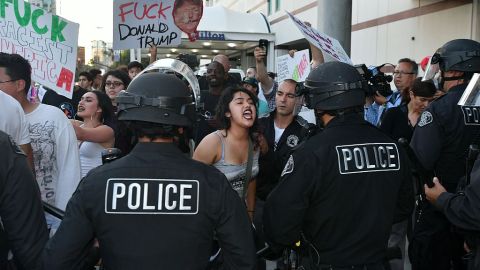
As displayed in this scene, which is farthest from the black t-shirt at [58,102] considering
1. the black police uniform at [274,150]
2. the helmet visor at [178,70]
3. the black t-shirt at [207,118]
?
the black police uniform at [274,150]

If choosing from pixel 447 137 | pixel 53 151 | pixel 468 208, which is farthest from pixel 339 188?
pixel 53 151

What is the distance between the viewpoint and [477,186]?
9.02ft

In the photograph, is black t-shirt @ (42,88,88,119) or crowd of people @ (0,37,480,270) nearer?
crowd of people @ (0,37,480,270)

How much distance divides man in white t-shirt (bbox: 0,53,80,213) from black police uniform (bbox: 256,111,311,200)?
1494 millimetres

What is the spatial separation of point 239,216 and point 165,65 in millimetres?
2895

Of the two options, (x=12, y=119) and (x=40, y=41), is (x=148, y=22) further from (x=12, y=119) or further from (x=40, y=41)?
(x=12, y=119)

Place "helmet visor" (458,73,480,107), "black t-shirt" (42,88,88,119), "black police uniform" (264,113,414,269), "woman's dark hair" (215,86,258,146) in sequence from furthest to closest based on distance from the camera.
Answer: "black t-shirt" (42,88,88,119), "woman's dark hair" (215,86,258,146), "helmet visor" (458,73,480,107), "black police uniform" (264,113,414,269)

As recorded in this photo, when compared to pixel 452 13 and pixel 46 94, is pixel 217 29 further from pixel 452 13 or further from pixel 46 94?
pixel 46 94

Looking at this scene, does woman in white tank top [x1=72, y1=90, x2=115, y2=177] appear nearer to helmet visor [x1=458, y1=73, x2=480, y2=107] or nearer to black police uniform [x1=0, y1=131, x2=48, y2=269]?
black police uniform [x1=0, y1=131, x2=48, y2=269]

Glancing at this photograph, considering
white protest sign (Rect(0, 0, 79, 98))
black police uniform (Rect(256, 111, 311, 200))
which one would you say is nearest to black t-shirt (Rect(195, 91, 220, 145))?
black police uniform (Rect(256, 111, 311, 200))

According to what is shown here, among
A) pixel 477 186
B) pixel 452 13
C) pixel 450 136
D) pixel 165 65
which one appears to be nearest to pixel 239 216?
pixel 477 186

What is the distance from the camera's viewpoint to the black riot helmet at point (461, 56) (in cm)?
392

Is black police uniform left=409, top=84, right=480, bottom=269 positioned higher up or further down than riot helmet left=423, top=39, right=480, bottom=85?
further down

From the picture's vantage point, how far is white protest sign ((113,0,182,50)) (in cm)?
652
